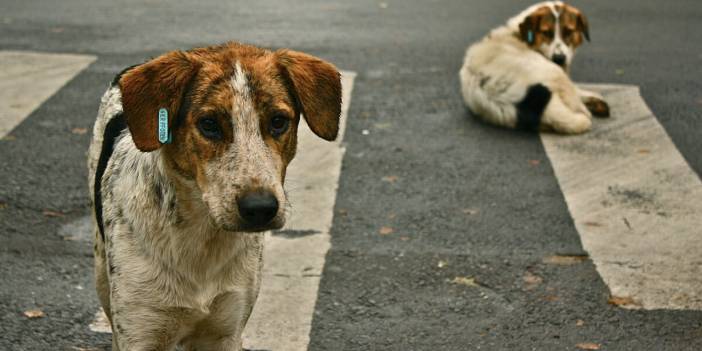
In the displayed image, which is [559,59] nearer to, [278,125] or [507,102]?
[507,102]

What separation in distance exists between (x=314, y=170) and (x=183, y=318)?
12.6 feet

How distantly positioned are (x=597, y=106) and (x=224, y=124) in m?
6.24

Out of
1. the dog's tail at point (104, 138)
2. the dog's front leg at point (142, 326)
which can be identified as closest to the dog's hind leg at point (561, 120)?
the dog's tail at point (104, 138)

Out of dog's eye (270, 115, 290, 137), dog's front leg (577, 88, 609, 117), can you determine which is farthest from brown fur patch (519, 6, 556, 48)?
dog's eye (270, 115, 290, 137)

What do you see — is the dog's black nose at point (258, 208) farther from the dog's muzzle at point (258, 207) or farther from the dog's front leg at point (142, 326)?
the dog's front leg at point (142, 326)

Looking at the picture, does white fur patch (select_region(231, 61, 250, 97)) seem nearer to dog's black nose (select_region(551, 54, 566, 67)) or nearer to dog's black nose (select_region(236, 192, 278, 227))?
dog's black nose (select_region(236, 192, 278, 227))

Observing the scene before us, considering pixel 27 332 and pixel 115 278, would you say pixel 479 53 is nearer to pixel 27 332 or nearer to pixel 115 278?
pixel 27 332

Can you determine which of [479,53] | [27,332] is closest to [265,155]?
[27,332]

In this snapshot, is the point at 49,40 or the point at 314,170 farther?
the point at 49,40

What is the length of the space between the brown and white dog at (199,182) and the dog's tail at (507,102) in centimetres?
491

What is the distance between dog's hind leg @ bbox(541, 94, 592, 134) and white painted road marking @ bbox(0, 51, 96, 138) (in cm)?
423

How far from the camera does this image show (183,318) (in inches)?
184

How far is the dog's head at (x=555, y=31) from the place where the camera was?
10.2 m

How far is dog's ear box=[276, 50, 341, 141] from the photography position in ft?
14.8
